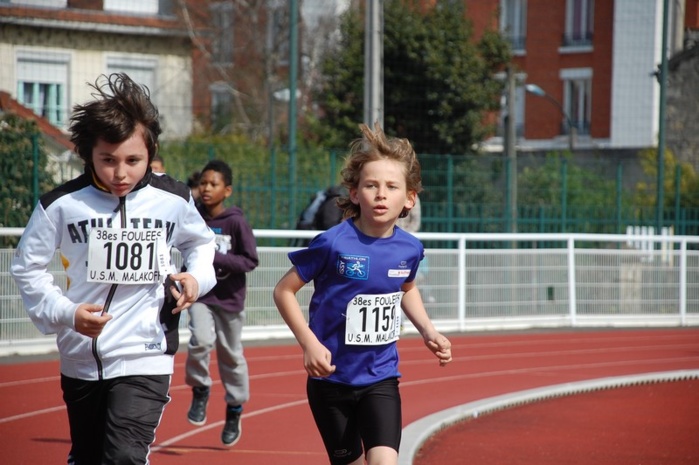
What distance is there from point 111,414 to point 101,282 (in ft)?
1.76

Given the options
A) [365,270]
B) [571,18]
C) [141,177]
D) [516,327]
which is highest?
[571,18]

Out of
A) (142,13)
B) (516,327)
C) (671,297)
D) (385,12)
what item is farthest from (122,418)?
(385,12)

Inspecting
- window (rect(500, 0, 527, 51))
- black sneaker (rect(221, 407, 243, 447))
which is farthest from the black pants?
window (rect(500, 0, 527, 51))

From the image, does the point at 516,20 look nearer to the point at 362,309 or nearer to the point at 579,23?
the point at 579,23

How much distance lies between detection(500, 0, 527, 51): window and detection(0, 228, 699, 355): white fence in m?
21.7

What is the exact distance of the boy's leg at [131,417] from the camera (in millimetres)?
4582

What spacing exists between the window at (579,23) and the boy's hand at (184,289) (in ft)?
117

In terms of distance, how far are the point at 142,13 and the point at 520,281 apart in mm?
10481

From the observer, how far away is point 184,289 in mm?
4746

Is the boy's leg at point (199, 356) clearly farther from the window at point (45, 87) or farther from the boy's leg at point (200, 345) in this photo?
the window at point (45, 87)

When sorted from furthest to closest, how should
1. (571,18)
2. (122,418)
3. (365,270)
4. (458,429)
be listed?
(571,18), (458,429), (365,270), (122,418)

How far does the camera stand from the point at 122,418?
4.64 metres

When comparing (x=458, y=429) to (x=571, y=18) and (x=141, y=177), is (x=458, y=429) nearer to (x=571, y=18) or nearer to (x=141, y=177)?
(x=141, y=177)

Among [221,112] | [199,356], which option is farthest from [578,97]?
[199,356]
